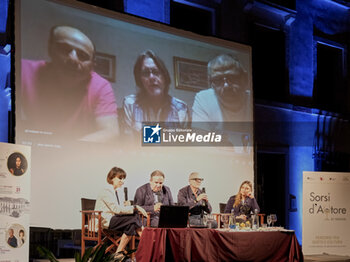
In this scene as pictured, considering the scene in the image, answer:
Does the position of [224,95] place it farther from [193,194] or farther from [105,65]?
[105,65]

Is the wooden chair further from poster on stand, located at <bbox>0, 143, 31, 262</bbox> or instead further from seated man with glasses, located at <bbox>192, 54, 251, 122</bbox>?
seated man with glasses, located at <bbox>192, 54, 251, 122</bbox>

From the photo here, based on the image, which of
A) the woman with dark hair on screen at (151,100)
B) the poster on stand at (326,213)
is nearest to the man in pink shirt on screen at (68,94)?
the woman with dark hair on screen at (151,100)

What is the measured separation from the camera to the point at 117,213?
7082 mm

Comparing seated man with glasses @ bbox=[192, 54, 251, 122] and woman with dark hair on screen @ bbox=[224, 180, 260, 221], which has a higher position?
seated man with glasses @ bbox=[192, 54, 251, 122]

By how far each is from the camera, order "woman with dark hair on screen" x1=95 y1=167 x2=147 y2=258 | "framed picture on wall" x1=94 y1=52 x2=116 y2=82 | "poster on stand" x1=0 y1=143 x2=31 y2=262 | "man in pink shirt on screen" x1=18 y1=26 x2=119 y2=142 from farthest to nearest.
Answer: "framed picture on wall" x1=94 y1=52 x2=116 y2=82
"woman with dark hair on screen" x1=95 y1=167 x2=147 y2=258
"man in pink shirt on screen" x1=18 y1=26 x2=119 y2=142
"poster on stand" x1=0 y1=143 x2=31 y2=262

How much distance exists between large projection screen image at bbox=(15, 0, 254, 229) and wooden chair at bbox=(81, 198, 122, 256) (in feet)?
0.34

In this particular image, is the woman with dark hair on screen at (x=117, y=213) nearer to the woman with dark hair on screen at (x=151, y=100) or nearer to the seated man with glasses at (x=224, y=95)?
the woman with dark hair on screen at (x=151, y=100)

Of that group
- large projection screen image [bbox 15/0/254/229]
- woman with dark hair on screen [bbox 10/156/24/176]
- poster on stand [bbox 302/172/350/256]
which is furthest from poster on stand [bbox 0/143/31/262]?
poster on stand [bbox 302/172/350/256]

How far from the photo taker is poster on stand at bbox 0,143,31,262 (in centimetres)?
555

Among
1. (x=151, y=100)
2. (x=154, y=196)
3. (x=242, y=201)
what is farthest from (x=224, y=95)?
(x=154, y=196)

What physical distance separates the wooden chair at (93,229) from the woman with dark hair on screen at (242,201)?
1.92 m

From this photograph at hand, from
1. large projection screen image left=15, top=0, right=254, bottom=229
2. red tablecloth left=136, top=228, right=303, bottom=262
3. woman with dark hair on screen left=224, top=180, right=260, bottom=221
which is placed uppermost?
large projection screen image left=15, top=0, right=254, bottom=229

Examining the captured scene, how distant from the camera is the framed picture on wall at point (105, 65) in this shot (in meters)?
7.33

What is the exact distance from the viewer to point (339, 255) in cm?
857
